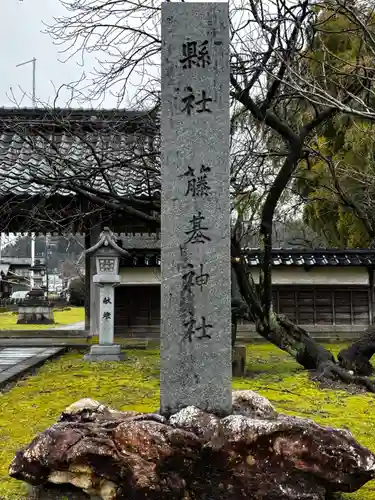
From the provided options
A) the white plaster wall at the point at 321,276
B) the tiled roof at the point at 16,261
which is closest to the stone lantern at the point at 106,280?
the white plaster wall at the point at 321,276

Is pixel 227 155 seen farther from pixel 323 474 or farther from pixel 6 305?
pixel 6 305

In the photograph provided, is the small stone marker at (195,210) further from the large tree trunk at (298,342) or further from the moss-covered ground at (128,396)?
the large tree trunk at (298,342)

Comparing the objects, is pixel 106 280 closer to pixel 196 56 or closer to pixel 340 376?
pixel 340 376

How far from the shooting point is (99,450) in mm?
3471

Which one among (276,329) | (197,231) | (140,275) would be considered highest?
(197,231)

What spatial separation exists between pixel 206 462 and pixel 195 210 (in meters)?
1.98

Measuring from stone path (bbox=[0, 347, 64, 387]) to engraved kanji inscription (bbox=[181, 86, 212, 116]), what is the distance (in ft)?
17.9

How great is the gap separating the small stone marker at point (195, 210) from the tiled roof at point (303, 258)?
30.2 ft

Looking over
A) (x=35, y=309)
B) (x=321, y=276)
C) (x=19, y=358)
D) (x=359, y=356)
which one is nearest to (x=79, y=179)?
(x=19, y=358)

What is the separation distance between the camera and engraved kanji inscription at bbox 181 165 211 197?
429 cm

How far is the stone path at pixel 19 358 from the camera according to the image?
858cm

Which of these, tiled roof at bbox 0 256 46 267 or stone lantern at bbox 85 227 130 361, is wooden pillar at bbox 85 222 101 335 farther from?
tiled roof at bbox 0 256 46 267

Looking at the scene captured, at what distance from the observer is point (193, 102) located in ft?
14.4

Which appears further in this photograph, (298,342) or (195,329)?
(298,342)
